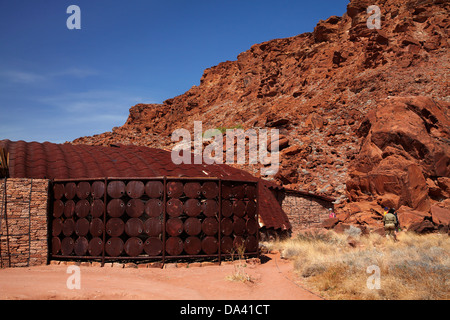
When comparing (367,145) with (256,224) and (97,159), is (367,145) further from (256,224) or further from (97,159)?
(97,159)

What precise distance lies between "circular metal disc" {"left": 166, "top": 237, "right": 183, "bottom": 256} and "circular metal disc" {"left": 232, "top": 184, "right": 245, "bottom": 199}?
8.01 ft

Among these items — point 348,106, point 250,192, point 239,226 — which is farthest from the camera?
point 348,106

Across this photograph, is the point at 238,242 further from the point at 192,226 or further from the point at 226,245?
the point at 192,226

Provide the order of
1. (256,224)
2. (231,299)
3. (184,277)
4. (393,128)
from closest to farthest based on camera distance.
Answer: (231,299) → (184,277) → (256,224) → (393,128)

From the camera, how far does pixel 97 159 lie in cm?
1585

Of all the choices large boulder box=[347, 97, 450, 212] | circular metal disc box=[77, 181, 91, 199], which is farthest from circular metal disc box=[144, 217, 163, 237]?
large boulder box=[347, 97, 450, 212]

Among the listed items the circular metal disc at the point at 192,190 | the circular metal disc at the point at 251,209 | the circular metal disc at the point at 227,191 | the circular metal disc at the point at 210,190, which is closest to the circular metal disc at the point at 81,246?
the circular metal disc at the point at 192,190

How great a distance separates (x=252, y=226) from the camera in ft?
40.7

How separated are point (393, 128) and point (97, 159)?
1893cm

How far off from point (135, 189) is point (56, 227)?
2.95m

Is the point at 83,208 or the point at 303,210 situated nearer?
the point at 83,208

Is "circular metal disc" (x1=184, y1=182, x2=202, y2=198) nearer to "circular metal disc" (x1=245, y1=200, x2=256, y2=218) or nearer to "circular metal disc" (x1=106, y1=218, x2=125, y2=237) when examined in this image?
"circular metal disc" (x1=245, y1=200, x2=256, y2=218)

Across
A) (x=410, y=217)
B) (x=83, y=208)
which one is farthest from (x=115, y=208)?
(x=410, y=217)
